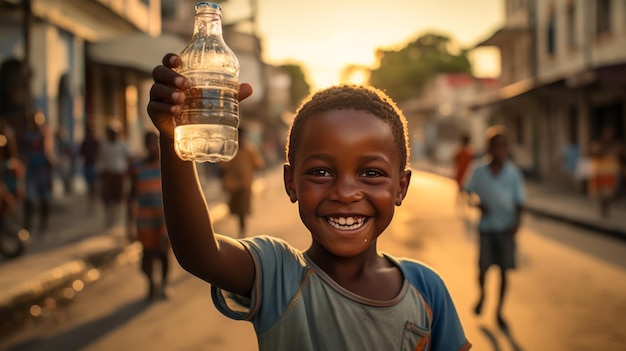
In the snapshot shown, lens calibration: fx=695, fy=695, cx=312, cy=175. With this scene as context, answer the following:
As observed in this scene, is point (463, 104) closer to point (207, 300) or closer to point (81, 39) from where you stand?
point (81, 39)

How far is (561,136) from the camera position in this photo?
2458 cm

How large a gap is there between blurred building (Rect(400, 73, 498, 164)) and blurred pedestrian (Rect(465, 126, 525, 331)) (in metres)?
40.2

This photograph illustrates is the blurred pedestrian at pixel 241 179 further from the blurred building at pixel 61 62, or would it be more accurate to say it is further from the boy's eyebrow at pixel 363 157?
the boy's eyebrow at pixel 363 157

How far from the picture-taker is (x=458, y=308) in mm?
6531

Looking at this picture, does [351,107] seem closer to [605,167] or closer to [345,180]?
[345,180]

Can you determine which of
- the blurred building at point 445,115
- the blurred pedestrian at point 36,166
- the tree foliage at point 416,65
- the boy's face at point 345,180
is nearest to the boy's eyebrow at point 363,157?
the boy's face at point 345,180

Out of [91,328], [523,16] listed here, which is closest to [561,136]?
[523,16]

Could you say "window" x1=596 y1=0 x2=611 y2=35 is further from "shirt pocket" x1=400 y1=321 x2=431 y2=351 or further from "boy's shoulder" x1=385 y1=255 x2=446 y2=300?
"shirt pocket" x1=400 y1=321 x2=431 y2=351

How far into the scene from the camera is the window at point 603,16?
2089 centimetres

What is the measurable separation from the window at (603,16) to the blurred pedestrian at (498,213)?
16.6 meters

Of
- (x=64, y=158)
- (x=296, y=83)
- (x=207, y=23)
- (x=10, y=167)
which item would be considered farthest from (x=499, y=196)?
(x=296, y=83)

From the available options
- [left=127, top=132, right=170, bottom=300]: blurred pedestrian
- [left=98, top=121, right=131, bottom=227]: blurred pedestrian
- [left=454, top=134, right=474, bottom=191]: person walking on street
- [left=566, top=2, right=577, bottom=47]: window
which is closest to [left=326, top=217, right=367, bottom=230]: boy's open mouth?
[left=127, top=132, right=170, bottom=300]: blurred pedestrian

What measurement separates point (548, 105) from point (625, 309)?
2051 centimetres

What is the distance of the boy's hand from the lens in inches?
64.1
